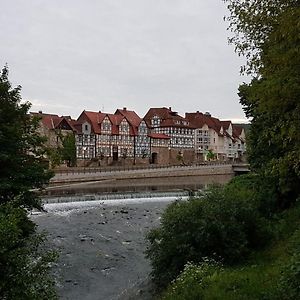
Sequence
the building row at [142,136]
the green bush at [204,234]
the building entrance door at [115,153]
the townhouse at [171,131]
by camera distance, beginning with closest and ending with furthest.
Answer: the green bush at [204,234], the building row at [142,136], the building entrance door at [115,153], the townhouse at [171,131]

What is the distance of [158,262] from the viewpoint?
1567cm

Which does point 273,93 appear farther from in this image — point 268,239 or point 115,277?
point 115,277

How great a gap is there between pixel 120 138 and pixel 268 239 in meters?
82.8

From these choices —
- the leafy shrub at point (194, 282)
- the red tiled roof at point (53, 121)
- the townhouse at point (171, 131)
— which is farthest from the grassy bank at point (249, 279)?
the townhouse at point (171, 131)

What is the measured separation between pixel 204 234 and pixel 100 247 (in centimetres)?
854

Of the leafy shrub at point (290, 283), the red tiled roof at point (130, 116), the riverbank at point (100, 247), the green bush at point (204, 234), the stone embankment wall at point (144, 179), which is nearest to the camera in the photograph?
the leafy shrub at point (290, 283)

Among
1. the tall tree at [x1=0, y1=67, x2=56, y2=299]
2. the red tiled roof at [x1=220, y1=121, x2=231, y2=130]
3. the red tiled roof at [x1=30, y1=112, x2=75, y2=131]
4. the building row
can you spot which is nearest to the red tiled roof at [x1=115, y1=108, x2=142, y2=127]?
the building row

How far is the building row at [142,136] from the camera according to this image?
92.2 m

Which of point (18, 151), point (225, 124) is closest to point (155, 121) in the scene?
point (225, 124)

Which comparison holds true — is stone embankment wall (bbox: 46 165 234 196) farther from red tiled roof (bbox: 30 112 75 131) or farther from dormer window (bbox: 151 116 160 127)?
dormer window (bbox: 151 116 160 127)

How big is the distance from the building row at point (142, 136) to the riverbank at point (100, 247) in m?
49.0

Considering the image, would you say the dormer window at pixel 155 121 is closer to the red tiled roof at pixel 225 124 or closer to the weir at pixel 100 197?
the red tiled roof at pixel 225 124

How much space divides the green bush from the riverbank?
4.13 ft

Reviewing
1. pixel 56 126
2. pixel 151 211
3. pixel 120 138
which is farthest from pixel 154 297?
pixel 120 138
